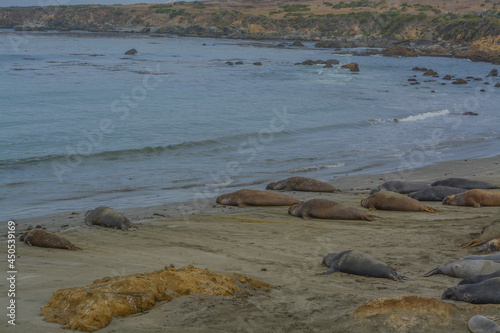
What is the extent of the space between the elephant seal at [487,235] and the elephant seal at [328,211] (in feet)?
8.77

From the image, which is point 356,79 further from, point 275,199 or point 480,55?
point 275,199

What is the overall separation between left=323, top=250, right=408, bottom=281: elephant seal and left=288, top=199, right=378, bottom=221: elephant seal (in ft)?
11.6

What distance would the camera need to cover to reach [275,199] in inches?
526

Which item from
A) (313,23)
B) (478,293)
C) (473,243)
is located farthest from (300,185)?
(313,23)

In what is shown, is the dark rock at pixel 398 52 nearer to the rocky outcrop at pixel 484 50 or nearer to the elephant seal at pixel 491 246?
the rocky outcrop at pixel 484 50

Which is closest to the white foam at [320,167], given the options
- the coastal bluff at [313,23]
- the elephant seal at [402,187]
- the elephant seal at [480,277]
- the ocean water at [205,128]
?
the ocean water at [205,128]

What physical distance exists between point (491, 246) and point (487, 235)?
62cm

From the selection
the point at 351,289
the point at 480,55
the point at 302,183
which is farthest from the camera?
the point at 480,55

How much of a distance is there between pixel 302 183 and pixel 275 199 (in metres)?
1.73

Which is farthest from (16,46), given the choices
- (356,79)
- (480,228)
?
(480,228)

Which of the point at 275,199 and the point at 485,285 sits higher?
the point at 485,285

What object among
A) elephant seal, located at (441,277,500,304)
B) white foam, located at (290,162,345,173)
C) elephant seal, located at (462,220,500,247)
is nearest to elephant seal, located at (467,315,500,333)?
elephant seal, located at (441,277,500,304)

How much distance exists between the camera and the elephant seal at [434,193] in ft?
44.3

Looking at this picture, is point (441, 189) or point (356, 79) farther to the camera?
point (356, 79)
